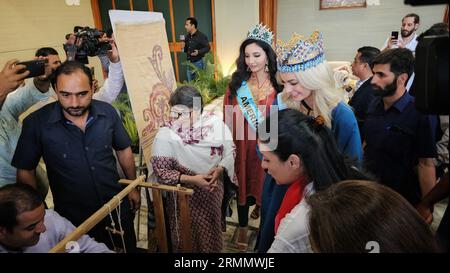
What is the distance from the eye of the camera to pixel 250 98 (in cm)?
218

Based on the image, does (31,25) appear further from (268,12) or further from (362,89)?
(362,89)

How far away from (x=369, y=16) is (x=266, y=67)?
4.73 meters

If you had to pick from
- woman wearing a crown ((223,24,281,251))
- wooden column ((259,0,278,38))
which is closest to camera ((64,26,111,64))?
woman wearing a crown ((223,24,281,251))

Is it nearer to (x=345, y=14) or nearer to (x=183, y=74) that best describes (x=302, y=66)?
(x=345, y=14)

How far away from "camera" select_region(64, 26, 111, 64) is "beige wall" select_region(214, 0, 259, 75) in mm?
4399

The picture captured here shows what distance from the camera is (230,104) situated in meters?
2.23

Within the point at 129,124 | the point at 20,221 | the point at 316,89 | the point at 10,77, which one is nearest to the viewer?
the point at 20,221

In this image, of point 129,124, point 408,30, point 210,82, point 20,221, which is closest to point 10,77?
point 20,221

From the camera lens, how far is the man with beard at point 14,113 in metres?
1.66

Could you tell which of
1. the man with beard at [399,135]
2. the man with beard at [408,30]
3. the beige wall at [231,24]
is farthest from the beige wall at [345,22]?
the man with beard at [399,135]

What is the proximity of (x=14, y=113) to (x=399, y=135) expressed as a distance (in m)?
2.30

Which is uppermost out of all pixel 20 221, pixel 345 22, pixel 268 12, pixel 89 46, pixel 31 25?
pixel 268 12

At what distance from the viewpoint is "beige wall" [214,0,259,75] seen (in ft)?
19.3
